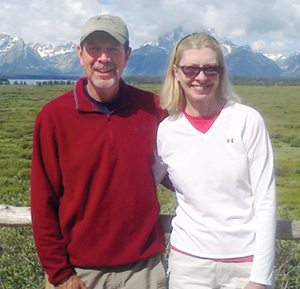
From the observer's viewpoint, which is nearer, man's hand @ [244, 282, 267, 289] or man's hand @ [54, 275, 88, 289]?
man's hand @ [244, 282, 267, 289]

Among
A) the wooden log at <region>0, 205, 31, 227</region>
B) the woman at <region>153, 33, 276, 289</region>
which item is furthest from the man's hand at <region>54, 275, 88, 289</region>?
the wooden log at <region>0, 205, 31, 227</region>

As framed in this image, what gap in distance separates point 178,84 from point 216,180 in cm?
62

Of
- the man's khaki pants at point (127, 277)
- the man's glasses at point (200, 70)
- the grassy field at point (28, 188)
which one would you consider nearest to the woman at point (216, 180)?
the man's glasses at point (200, 70)

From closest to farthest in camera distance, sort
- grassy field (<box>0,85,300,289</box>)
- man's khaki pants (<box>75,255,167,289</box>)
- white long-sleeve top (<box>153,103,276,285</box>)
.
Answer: white long-sleeve top (<box>153,103,276,285</box>)
man's khaki pants (<box>75,255,167,289</box>)
grassy field (<box>0,85,300,289</box>)

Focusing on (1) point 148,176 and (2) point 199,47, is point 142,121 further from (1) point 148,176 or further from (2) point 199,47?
(2) point 199,47

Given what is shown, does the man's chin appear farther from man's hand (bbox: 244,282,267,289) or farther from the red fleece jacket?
man's hand (bbox: 244,282,267,289)

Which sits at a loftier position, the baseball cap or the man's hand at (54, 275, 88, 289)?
the baseball cap

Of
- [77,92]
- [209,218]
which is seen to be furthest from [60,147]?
[209,218]

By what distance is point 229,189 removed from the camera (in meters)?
1.94

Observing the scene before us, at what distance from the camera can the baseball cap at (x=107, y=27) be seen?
2115mm

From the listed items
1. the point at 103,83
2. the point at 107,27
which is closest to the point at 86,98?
the point at 103,83

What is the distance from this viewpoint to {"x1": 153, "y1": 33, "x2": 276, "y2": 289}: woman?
188 centimetres

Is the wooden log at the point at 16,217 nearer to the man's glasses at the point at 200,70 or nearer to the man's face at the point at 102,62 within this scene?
the man's face at the point at 102,62

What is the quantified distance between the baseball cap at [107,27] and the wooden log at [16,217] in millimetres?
1314
